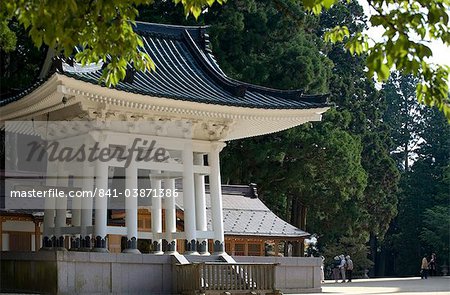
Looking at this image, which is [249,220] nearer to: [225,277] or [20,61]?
[225,277]

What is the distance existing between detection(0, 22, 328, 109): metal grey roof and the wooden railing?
12.4 feet

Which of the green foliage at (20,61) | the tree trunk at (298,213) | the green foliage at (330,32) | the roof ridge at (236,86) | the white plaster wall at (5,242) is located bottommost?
the white plaster wall at (5,242)

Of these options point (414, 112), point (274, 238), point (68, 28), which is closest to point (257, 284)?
point (274, 238)

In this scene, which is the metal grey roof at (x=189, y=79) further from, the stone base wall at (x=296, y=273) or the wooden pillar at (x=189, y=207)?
the stone base wall at (x=296, y=273)

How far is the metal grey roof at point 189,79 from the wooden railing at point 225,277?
379cm

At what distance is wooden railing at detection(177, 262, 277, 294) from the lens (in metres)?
19.2

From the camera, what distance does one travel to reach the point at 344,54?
4550 centimetres

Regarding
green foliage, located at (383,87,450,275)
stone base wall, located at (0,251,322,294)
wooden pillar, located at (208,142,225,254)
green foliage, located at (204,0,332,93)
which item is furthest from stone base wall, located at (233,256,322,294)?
green foliage, located at (383,87,450,275)

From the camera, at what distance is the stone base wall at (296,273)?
23562mm

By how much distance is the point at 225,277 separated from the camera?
774 inches

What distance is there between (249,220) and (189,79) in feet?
30.0

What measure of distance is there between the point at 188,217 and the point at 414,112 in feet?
151

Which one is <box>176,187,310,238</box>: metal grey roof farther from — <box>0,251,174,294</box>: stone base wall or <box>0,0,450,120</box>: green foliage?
<box>0,0,450,120</box>: green foliage

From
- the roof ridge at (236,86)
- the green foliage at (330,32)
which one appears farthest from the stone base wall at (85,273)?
the green foliage at (330,32)
